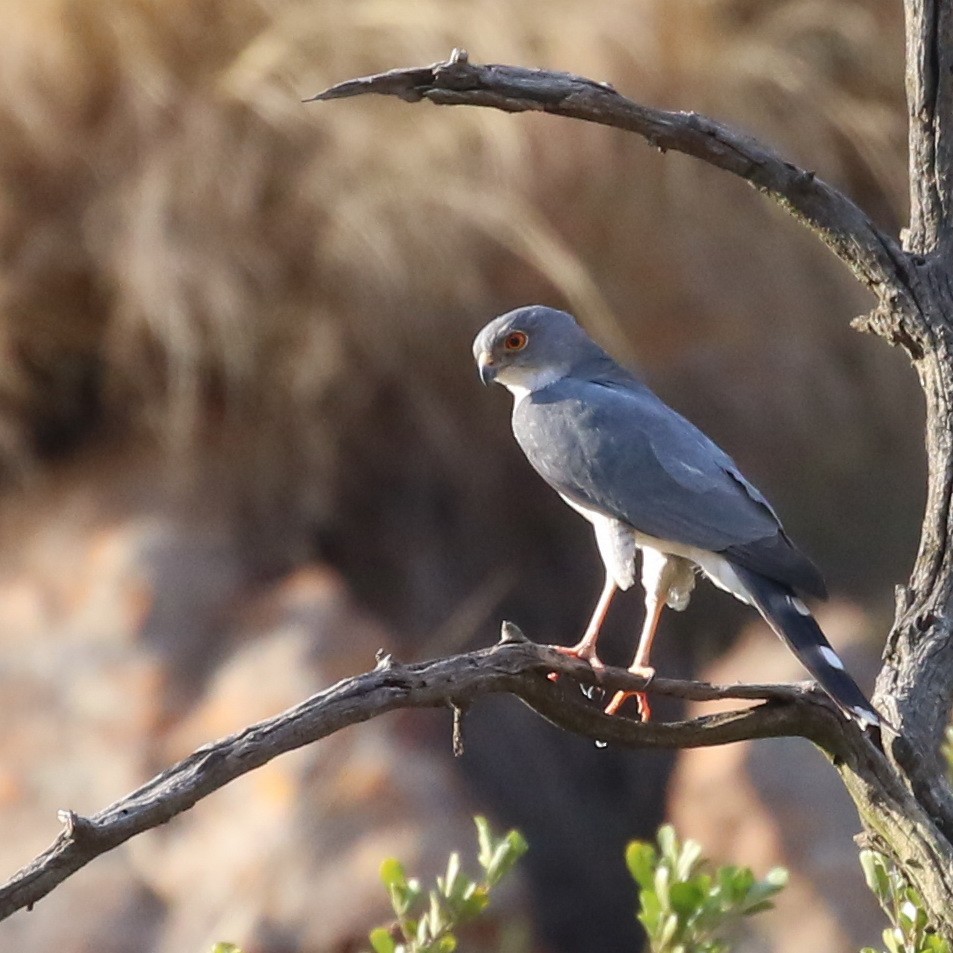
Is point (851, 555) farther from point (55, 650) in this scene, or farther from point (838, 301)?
point (55, 650)

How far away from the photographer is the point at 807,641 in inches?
75.4

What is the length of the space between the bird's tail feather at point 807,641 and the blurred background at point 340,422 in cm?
→ 176

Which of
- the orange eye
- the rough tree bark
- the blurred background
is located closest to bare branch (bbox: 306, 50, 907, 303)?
the rough tree bark

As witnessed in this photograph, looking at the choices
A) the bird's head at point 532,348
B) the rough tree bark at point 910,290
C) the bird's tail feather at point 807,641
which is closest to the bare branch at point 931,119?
the rough tree bark at point 910,290

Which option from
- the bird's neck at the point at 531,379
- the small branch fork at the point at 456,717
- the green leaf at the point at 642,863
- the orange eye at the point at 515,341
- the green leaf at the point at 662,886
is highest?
the orange eye at the point at 515,341

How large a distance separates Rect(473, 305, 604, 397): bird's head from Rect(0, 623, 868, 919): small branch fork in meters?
0.97

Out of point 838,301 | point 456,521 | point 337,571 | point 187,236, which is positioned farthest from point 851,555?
point 187,236

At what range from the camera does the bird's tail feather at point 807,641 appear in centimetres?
165

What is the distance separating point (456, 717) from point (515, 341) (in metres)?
1.21

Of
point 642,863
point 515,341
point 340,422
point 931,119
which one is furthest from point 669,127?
point 340,422

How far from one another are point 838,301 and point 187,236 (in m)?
1.95

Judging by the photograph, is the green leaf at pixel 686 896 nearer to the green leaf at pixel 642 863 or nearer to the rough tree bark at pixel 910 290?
the green leaf at pixel 642 863

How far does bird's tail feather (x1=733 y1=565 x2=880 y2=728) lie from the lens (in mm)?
1648

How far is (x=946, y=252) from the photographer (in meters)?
1.72
